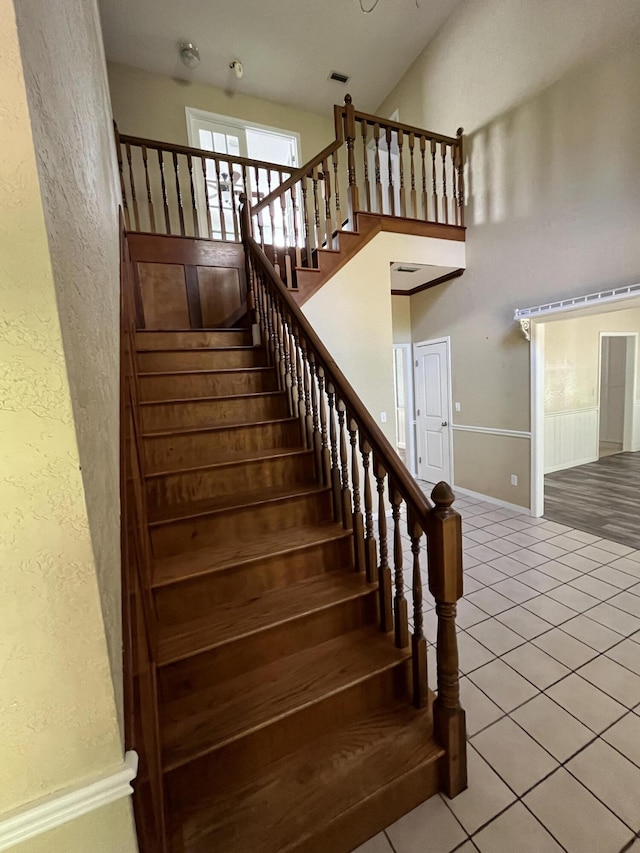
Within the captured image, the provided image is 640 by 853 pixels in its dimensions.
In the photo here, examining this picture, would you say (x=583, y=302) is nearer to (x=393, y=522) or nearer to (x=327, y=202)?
(x=327, y=202)

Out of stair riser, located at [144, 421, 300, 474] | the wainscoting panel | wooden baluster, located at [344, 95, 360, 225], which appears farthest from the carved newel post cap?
the wainscoting panel

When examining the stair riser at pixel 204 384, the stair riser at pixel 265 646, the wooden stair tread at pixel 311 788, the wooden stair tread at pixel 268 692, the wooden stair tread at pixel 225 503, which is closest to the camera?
the wooden stair tread at pixel 311 788

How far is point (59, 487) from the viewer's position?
1.75 feet

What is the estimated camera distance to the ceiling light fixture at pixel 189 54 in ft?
13.5

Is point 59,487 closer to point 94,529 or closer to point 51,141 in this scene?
point 94,529

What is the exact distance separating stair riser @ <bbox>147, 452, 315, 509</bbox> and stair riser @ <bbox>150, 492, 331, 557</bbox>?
0.20m

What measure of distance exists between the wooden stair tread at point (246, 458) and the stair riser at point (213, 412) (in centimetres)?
25

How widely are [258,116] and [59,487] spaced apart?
615 centimetres

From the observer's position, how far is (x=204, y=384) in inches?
101

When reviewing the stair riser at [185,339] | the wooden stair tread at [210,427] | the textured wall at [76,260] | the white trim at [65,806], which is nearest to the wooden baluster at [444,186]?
the stair riser at [185,339]

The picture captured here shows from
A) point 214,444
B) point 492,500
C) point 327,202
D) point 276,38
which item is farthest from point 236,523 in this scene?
point 276,38

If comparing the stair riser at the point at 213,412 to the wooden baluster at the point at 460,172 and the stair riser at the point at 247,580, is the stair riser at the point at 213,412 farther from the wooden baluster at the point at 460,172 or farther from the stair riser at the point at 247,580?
the wooden baluster at the point at 460,172

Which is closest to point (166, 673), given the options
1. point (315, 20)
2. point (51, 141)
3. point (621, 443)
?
point (51, 141)

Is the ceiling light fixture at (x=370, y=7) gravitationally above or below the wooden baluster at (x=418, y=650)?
above
